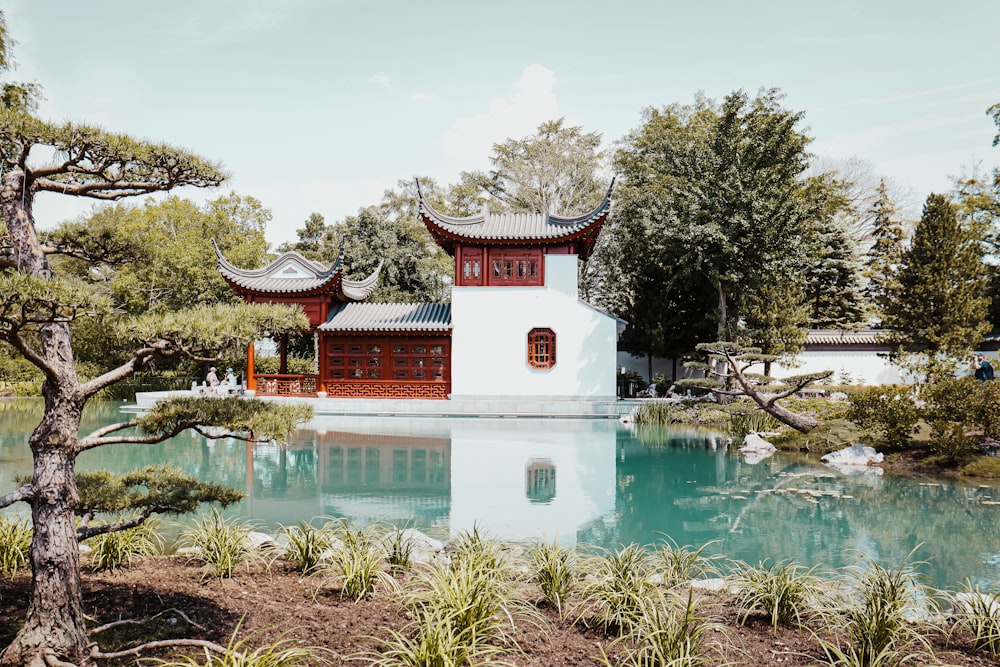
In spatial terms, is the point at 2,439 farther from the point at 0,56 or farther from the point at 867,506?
the point at 867,506

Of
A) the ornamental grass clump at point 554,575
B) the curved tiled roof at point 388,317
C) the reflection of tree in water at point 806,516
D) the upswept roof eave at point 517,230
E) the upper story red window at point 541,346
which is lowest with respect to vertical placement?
the reflection of tree in water at point 806,516

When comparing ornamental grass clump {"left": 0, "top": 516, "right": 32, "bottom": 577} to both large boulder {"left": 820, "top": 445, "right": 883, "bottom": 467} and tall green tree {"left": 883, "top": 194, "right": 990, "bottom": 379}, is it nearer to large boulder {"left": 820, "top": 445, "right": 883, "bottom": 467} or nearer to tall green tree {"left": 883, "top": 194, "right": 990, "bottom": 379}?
large boulder {"left": 820, "top": 445, "right": 883, "bottom": 467}

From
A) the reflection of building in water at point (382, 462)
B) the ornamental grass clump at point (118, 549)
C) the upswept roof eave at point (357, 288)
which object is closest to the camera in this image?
the ornamental grass clump at point (118, 549)

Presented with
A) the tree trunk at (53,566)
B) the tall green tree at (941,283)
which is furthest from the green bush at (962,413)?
the tree trunk at (53,566)

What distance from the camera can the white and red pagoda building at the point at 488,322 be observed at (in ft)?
59.2

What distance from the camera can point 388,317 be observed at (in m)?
19.0

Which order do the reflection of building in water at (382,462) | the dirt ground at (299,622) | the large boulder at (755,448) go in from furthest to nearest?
the large boulder at (755,448), the reflection of building in water at (382,462), the dirt ground at (299,622)

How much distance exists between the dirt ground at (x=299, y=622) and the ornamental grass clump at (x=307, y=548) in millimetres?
150

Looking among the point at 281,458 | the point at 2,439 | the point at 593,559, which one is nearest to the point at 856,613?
the point at 593,559

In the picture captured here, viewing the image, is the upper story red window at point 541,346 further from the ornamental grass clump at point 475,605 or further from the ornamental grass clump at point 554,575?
the ornamental grass clump at point 475,605

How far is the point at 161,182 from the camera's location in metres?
3.19

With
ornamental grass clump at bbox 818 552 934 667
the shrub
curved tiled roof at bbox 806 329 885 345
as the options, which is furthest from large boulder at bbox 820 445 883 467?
curved tiled roof at bbox 806 329 885 345

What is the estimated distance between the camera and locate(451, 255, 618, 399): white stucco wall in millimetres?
18062

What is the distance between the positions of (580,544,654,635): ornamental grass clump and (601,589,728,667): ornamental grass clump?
0.05 m
